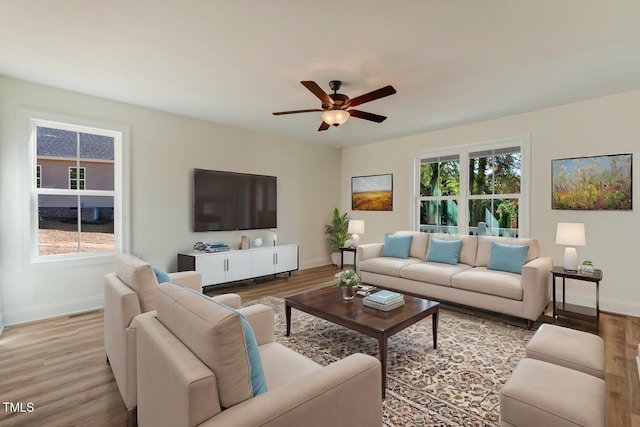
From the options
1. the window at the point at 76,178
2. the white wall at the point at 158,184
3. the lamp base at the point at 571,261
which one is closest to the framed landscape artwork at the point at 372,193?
the white wall at the point at 158,184

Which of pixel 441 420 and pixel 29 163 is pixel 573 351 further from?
pixel 29 163

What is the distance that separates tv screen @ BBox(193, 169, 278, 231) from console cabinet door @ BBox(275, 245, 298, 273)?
541 millimetres

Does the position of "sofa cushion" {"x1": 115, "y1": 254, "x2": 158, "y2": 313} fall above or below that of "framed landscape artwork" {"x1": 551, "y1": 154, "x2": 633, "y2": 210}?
→ below

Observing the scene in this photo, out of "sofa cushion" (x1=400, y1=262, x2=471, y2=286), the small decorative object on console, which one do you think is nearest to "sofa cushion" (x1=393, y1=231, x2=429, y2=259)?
"sofa cushion" (x1=400, y1=262, x2=471, y2=286)

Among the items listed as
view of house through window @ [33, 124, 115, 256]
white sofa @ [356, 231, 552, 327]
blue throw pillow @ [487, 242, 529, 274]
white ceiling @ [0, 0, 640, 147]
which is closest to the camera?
white ceiling @ [0, 0, 640, 147]

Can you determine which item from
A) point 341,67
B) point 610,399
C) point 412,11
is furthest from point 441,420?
point 341,67

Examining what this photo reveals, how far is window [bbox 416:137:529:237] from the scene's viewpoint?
464 centimetres

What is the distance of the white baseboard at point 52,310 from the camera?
3375mm

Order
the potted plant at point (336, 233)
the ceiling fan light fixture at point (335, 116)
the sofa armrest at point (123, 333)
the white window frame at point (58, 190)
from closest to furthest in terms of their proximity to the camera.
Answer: the sofa armrest at point (123, 333), the ceiling fan light fixture at point (335, 116), the white window frame at point (58, 190), the potted plant at point (336, 233)

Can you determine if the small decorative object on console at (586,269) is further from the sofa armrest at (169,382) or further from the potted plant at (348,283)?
the sofa armrest at (169,382)

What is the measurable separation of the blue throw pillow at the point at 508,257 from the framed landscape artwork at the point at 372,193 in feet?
7.74

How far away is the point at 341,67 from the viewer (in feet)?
10.00

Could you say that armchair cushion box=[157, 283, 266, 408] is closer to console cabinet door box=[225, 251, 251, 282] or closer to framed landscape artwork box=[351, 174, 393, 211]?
console cabinet door box=[225, 251, 251, 282]

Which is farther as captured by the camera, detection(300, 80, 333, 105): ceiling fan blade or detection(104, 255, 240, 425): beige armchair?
detection(300, 80, 333, 105): ceiling fan blade
